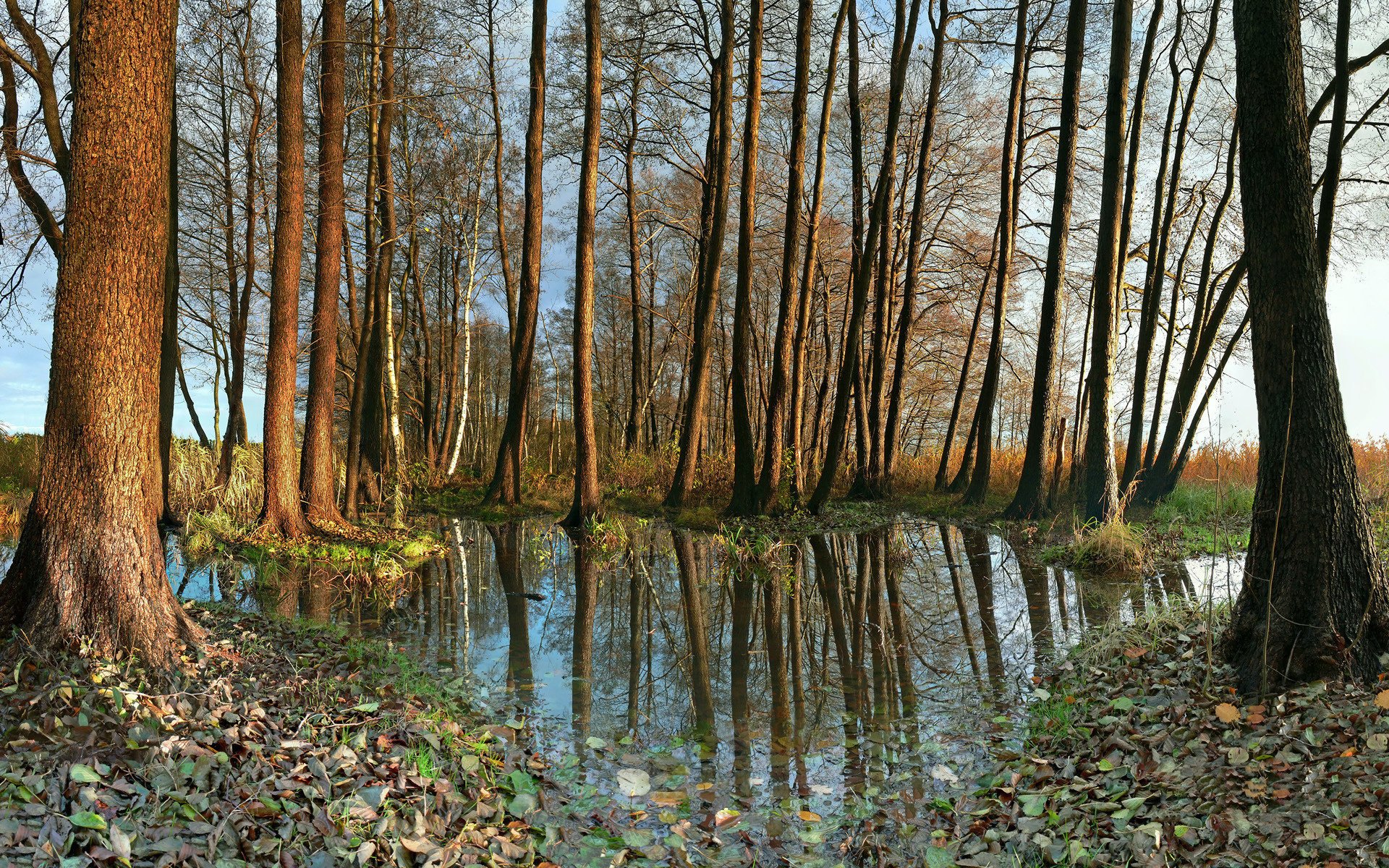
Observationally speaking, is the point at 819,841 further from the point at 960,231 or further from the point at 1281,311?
the point at 960,231

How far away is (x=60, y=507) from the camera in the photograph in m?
4.47

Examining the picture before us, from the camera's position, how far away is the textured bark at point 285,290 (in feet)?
33.4

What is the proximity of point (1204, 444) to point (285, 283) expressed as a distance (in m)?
16.4

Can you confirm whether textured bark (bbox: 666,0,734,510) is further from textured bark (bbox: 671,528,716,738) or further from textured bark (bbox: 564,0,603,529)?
textured bark (bbox: 671,528,716,738)

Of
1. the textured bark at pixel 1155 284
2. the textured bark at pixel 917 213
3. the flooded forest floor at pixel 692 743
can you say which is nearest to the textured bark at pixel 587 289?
the flooded forest floor at pixel 692 743

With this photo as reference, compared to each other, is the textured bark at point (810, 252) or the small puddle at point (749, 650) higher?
the textured bark at point (810, 252)

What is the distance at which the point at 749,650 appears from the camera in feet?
20.7

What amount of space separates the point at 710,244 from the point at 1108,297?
19.5 ft

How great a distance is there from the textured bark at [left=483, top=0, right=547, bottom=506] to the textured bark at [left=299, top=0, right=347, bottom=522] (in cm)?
323

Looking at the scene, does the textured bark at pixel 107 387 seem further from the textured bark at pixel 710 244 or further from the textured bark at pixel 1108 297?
the textured bark at pixel 1108 297

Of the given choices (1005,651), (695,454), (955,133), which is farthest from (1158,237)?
(1005,651)

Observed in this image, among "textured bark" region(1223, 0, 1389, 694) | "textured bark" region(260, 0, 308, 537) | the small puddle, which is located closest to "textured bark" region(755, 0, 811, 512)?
the small puddle

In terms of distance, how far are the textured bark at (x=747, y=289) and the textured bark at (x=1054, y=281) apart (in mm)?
4063

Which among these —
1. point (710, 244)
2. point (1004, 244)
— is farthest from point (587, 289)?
point (1004, 244)
